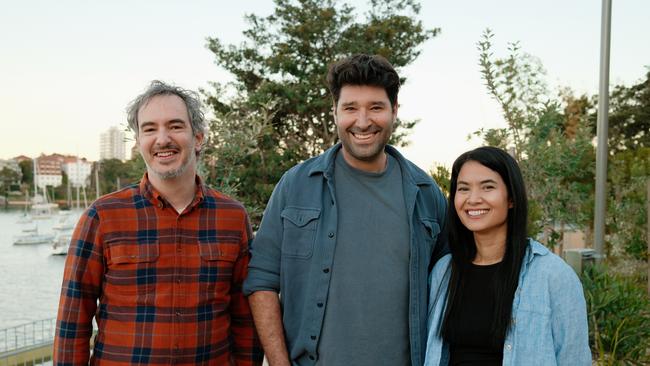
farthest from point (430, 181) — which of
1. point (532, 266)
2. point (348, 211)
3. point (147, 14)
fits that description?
point (147, 14)

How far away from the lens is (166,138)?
230 cm

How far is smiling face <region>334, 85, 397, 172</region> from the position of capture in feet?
8.32

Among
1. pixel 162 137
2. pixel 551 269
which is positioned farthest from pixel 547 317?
pixel 162 137

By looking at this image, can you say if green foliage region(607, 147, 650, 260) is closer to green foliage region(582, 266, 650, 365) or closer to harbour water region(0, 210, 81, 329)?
green foliage region(582, 266, 650, 365)

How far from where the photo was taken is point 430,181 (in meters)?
2.78

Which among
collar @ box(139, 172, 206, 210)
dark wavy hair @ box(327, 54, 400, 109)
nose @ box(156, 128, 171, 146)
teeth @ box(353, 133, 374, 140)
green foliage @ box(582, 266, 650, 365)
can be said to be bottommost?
green foliage @ box(582, 266, 650, 365)

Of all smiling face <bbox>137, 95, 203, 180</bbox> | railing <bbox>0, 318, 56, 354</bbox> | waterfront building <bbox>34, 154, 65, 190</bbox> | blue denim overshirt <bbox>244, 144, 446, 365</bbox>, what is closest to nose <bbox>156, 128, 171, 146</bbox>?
smiling face <bbox>137, 95, 203, 180</bbox>

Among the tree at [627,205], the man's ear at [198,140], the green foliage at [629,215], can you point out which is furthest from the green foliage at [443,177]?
the tree at [627,205]

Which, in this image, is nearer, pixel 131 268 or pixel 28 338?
pixel 131 268

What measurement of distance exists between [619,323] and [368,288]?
322cm

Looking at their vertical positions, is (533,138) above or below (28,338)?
above

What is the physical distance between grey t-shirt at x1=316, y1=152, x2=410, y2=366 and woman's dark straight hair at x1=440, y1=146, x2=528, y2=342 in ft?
0.72

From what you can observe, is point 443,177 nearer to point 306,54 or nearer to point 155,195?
point 155,195

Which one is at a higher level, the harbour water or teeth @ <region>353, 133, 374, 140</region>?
teeth @ <region>353, 133, 374, 140</region>
